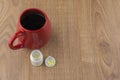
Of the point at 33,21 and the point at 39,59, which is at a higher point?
the point at 33,21

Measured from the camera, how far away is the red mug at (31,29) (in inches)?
33.7

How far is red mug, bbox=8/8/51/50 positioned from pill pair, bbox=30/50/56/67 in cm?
3

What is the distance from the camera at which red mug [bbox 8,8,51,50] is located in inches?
33.7

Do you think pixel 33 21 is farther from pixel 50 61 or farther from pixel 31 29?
pixel 50 61

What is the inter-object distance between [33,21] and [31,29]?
0.09 feet

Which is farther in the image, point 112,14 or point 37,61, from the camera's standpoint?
point 112,14

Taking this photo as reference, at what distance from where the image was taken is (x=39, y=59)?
0.89 m

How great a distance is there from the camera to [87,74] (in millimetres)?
909

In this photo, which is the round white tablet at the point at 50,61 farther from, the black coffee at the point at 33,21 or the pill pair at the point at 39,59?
the black coffee at the point at 33,21

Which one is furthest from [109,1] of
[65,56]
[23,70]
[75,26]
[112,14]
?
[23,70]

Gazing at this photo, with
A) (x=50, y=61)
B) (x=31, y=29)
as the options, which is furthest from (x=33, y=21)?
(x=50, y=61)

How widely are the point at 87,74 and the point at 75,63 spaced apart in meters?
0.05

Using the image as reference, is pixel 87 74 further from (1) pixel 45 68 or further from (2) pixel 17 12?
(2) pixel 17 12

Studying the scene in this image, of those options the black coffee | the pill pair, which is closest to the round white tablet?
the pill pair
